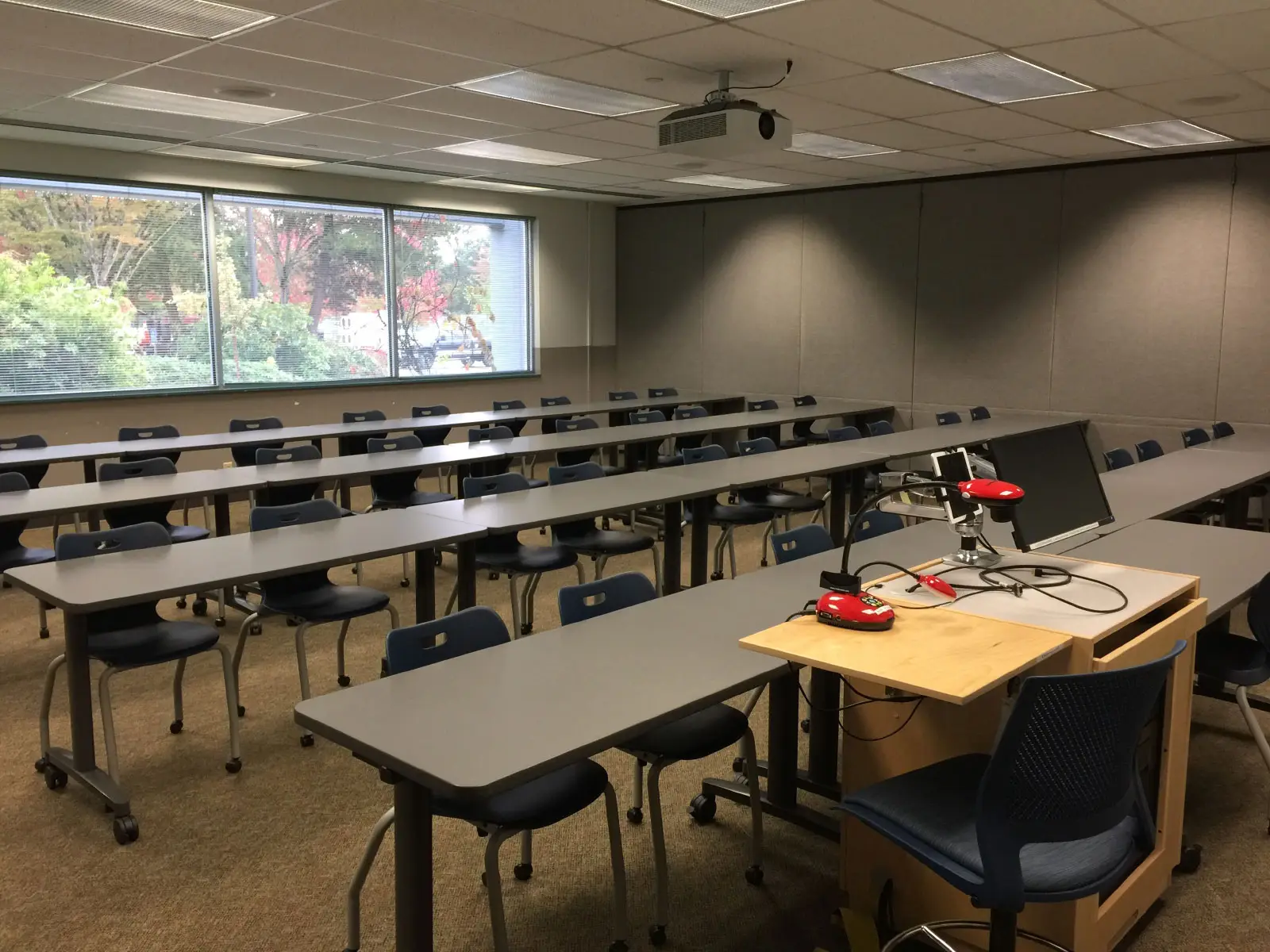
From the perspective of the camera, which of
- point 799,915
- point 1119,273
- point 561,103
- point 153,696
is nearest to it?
point 799,915

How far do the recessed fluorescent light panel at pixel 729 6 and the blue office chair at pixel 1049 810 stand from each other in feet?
10.2

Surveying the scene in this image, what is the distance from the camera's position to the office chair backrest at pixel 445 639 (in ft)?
8.51

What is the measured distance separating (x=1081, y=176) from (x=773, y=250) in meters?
3.22

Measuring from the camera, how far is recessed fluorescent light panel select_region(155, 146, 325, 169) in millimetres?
7863

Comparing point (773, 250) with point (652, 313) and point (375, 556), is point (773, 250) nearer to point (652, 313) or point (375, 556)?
point (652, 313)

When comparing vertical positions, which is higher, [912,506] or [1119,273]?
[1119,273]

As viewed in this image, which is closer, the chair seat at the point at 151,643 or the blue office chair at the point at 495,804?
the blue office chair at the point at 495,804

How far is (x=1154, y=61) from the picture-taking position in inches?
194

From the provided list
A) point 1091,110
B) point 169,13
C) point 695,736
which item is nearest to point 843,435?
point 1091,110

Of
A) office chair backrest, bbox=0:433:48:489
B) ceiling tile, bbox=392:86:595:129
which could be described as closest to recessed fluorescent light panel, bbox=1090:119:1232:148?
ceiling tile, bbox=392:86:595:129

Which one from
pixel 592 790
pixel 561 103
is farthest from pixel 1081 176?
pixel 592 790

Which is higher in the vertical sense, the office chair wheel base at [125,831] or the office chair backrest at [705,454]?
the office chair backrest at [705,454]

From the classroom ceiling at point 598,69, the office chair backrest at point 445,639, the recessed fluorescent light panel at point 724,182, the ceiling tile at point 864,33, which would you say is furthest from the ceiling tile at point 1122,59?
the recessed fluorescent light panel at point 724,182

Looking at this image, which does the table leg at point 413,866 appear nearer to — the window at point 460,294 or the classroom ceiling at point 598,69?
the classroom ceiling at point 598,69
